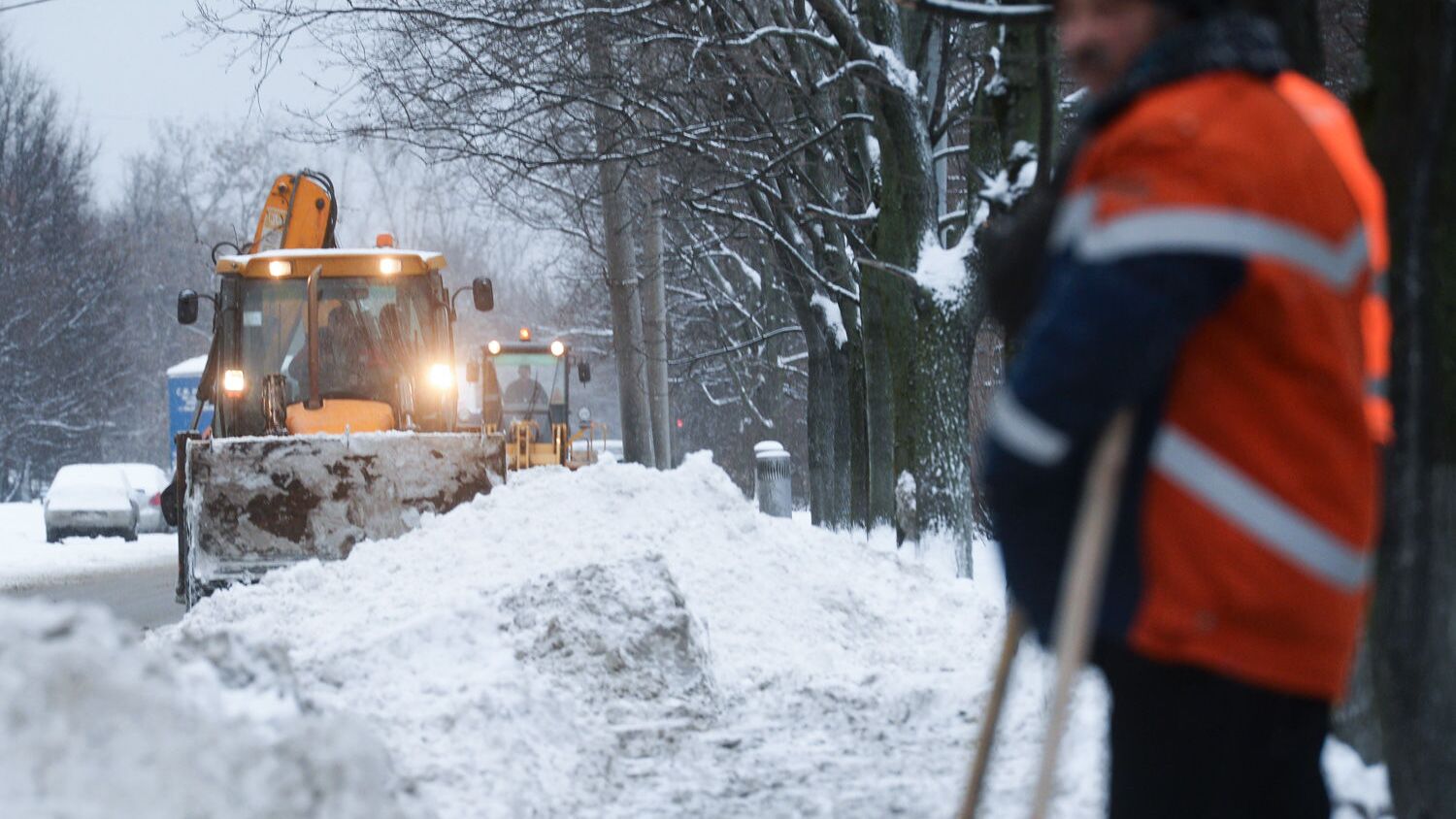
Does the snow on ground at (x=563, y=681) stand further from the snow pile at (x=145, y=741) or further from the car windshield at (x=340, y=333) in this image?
the car windshield at (x=340, y=333)

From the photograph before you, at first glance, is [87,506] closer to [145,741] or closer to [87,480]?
[87,480]

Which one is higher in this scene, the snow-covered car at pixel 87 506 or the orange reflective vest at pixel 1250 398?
the orange reflective vest at pixel 1250 398

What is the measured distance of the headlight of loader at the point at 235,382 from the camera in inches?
533

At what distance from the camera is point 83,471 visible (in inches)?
1105

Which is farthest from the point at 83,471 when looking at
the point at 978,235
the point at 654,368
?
the point at 978,235

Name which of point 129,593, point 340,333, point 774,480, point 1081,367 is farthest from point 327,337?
point 1081,367

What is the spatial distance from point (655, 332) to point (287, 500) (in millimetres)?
12563

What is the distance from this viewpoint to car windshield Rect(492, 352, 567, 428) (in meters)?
24.0

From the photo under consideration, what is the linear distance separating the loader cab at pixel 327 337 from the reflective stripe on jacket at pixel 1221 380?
37.8 feet

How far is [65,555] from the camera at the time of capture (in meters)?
24.4

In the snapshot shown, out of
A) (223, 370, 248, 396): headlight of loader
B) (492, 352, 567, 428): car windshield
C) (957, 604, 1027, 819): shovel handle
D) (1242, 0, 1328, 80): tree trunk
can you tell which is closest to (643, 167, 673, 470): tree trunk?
(492, 352, 567, 428): car windshield

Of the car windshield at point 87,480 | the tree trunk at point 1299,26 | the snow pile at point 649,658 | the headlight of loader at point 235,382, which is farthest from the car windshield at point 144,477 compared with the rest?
the tree trunk at point 1299,26

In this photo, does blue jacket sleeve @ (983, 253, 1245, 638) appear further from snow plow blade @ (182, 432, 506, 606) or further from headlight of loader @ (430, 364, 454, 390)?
headlight of loader @ (430, 364, 454, 390)

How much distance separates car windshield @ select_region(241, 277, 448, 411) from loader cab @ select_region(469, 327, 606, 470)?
6749 millimetres
